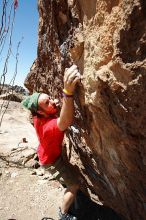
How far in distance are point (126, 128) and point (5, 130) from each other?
20.1 ft

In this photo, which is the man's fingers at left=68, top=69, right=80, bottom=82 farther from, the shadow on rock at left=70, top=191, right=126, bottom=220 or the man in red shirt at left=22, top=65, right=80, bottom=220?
the shadow on rock at left=70, top=191, right=126, bottom=220

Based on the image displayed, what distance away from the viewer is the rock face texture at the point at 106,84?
75.2 inches

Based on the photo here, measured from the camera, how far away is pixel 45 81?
151 inches

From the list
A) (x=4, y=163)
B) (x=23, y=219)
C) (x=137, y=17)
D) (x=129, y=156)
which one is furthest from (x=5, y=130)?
(x=137, y=17)

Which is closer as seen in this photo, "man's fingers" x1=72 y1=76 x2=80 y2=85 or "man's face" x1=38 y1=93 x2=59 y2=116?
"man's fingers" x1=72 y1=76 x2=80 y2=85

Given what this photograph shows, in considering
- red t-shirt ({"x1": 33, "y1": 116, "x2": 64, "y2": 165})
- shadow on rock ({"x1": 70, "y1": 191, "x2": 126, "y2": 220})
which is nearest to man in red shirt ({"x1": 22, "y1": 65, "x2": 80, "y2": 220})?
red t-shirt ({"x1": 33, "y1": 116, "x2": 64, "y2": 165})

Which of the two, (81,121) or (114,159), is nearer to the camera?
(114,159)

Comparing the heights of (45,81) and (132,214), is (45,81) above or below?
above

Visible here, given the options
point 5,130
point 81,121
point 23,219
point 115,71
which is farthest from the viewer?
point 5,130

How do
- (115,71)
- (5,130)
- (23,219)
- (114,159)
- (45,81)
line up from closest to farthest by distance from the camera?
(115,71)
(114,159)
(45,81)
(23,219)
(5,130)

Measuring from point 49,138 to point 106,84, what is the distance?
141 centimetres

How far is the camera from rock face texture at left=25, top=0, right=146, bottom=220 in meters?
1.91

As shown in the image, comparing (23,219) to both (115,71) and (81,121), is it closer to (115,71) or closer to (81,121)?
(81,121)

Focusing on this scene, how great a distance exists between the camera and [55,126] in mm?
3219
